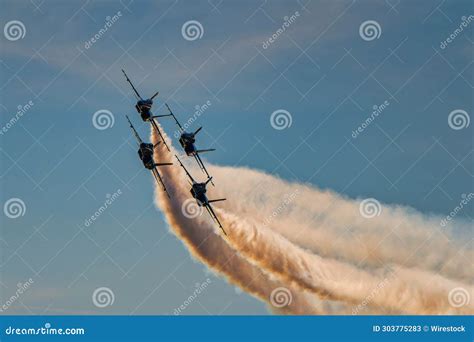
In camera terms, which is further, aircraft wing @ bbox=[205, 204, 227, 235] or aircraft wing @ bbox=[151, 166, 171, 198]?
aircraft wing @ bbox=[205, 204, 227, 235]

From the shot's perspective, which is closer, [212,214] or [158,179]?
[212,214]

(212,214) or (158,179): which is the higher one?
(212,214)

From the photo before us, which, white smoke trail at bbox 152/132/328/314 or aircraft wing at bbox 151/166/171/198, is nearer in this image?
aircraft wing at bbox 151/166/171/198

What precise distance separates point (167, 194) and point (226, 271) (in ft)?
44.3

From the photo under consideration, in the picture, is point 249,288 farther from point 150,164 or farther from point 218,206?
point 150,164

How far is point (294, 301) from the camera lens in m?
158

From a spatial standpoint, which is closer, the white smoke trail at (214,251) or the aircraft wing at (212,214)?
the aircraft wing at (212,214)

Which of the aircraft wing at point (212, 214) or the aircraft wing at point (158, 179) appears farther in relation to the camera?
the aircraft wing at point (212, 214)

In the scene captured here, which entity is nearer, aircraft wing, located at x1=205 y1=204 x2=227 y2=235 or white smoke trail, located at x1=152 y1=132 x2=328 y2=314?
aircraft wing, located at x1=205 y1=204 x2=227 y2=235

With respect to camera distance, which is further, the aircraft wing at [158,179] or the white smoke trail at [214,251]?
the white smoke trail at [214,251]
